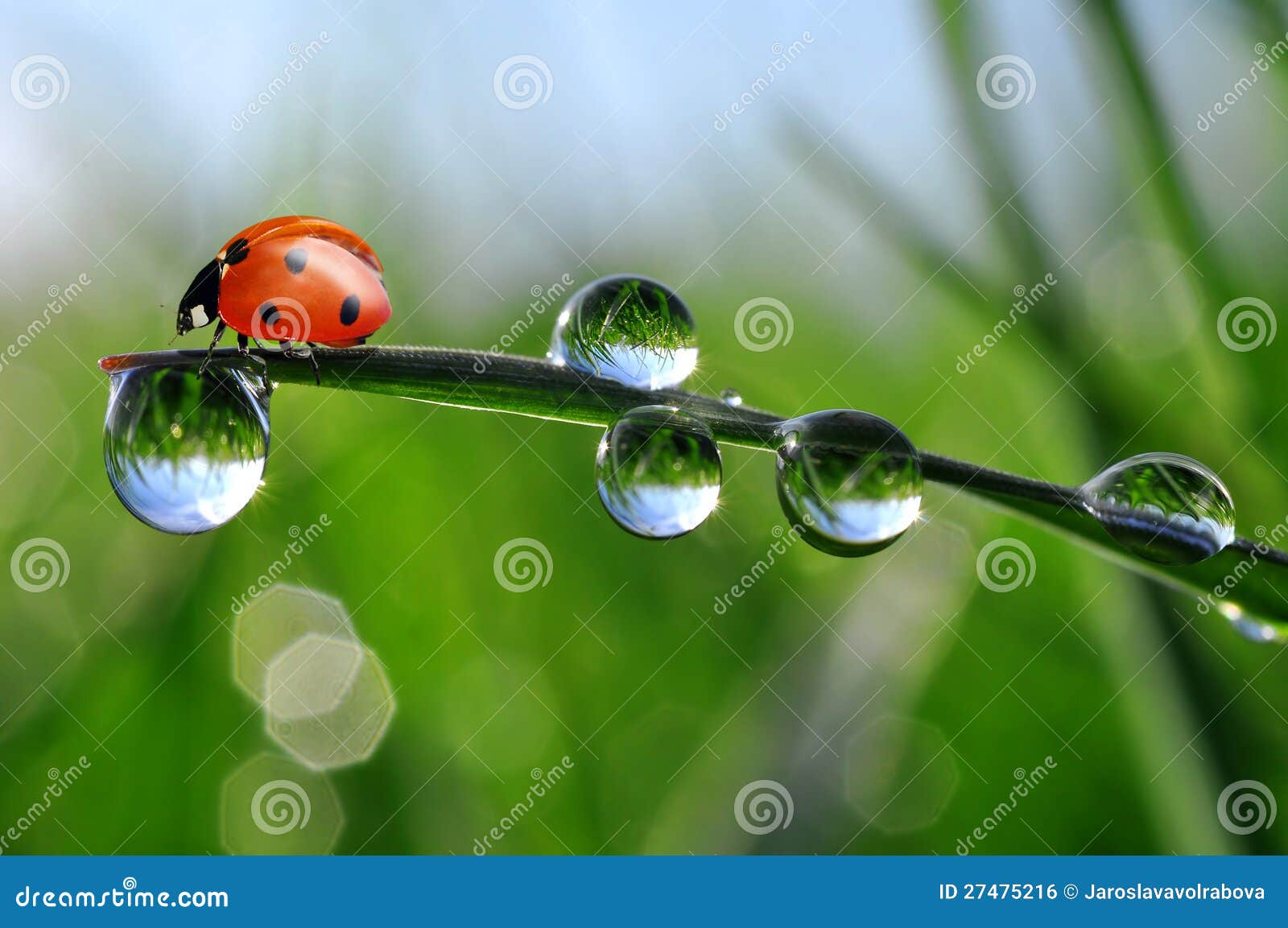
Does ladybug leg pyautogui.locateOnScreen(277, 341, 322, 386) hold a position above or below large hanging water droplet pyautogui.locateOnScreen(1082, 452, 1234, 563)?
above

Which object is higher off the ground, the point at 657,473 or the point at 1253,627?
the point at 657,473

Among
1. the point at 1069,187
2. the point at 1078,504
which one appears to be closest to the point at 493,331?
the point at 1069,187

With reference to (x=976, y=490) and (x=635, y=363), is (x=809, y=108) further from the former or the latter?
(x=976, y=490)

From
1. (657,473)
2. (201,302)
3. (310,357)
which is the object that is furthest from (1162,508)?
(201,302)

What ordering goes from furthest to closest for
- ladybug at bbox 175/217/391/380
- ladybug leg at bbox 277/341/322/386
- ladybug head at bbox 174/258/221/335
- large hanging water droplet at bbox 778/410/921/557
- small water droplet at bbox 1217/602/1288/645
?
ladybug head at bbox 174/258/221/335 → ladybug at bbox 175/217/391/380 → small water droplet at bbox 1217/602/1288/645 → large hanging water droplet at bbox 778/410/921/557 → ladybug leg at bbox 277/341/322/386

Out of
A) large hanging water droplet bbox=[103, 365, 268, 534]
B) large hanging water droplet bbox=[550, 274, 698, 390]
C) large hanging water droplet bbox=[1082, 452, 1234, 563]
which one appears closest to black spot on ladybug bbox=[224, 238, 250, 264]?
large hanging water droplet bbox=[103, 365, 268, 534]

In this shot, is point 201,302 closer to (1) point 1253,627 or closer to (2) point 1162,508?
(2) point 1162,508

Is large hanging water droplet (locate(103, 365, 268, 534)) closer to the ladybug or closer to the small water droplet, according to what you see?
the ladybug
